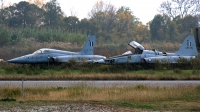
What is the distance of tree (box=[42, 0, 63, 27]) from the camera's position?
71.5 meters

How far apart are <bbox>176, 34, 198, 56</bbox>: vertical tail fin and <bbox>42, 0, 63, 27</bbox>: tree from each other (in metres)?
35.9

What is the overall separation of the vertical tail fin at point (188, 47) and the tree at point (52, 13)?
118ft

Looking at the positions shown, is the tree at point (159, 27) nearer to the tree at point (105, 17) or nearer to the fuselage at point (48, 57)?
the tree at point (105, 17)

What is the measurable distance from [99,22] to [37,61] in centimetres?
3994

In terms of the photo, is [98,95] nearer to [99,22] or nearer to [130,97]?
[130,97]

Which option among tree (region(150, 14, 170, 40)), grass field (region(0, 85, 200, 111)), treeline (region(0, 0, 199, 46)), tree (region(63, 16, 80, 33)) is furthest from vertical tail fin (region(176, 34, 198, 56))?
tree (region(63, 16, 80, 33))

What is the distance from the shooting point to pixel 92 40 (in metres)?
39.8

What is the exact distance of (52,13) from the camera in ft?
238

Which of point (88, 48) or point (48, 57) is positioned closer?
point (48, 57)

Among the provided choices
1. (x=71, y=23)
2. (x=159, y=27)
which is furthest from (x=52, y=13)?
(x=159, y=27)

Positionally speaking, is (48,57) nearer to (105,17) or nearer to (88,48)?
(88,48)

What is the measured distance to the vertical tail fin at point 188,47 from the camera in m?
36.7

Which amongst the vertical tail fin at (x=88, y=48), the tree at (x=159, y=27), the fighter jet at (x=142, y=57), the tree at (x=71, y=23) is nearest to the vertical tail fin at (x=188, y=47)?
the fighter jet at (x=142, y=57)

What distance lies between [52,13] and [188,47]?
129ft
